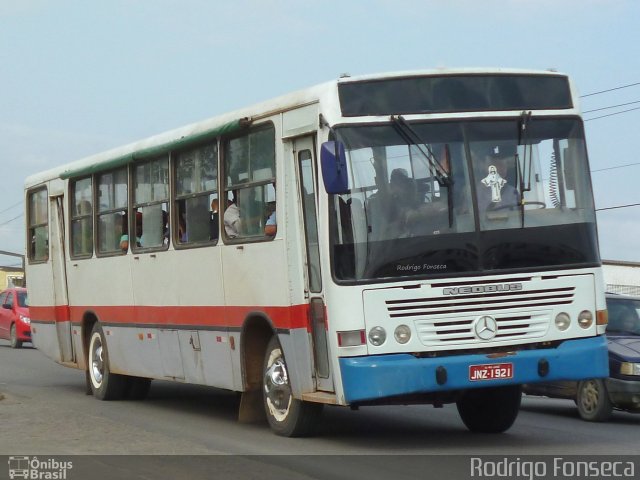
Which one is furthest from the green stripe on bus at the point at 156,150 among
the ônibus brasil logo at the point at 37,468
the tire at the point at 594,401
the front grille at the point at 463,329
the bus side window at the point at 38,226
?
the tire at the point at 594,401

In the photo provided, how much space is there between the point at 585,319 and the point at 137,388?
8138mm

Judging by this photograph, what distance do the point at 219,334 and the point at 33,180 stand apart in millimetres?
7764

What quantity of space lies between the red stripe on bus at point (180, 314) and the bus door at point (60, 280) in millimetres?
38

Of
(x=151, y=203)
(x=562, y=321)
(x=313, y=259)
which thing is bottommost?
(x=562, y=321)

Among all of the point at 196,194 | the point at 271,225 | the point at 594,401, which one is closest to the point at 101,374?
the point at 196,194

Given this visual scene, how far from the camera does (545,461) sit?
34.1ft

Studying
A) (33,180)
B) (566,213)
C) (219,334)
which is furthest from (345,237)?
(33,180)

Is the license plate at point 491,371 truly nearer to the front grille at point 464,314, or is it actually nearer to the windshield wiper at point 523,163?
the front grille at point 464,314

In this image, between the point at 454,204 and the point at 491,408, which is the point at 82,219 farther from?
the point at 454,204

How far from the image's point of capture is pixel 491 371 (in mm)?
10891

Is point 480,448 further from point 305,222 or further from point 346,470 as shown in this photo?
point 305,222

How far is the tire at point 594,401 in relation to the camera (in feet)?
48.6

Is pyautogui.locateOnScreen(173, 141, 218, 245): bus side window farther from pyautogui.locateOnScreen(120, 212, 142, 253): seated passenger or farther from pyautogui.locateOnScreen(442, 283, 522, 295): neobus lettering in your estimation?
pyautogui.locateOnScreen(442, 283, 522, 295): neobus lettering

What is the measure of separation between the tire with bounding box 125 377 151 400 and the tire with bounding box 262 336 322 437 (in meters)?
5.21
